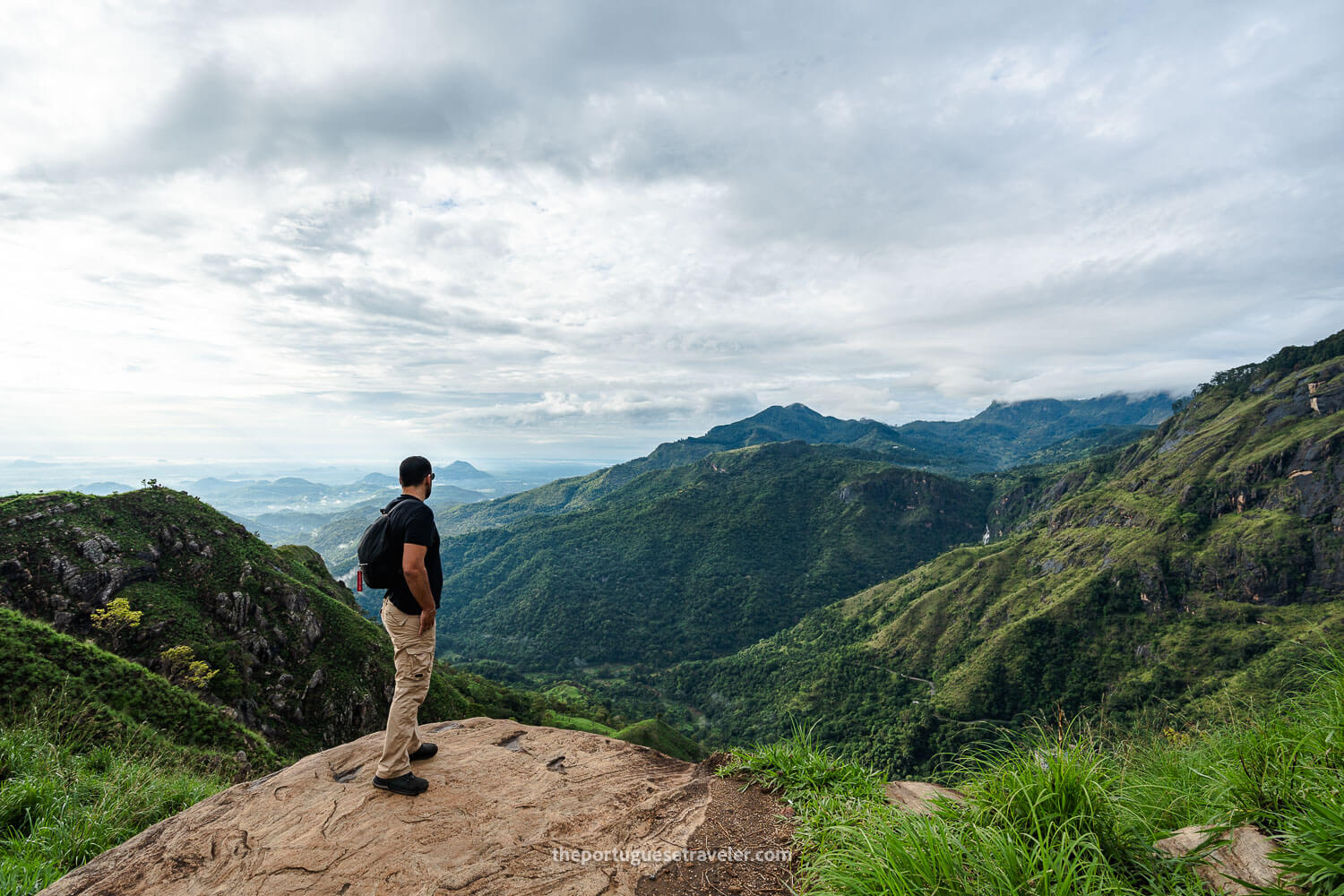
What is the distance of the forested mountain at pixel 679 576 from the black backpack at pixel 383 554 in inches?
5485

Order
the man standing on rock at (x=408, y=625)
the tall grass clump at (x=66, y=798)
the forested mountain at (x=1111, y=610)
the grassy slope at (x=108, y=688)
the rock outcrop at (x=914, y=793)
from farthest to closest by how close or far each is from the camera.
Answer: the forested mountain at (x=1111, y=610) < the grassy slope at (x=108, y=688) < the man standing on rock at (x=408, y=625) < the rock outcrop at (x=914, y=793) < the tall grass clump at (x=66, y=798)

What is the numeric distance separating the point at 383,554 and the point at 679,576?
172m

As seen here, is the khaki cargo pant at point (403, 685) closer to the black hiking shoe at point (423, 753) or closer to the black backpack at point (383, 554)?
the black backpack at point (383, 554)

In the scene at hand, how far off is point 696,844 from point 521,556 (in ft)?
661

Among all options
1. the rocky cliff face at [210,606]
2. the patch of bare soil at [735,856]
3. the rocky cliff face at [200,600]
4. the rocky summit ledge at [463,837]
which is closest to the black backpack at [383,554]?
the rocky summit ledge at [463,837]

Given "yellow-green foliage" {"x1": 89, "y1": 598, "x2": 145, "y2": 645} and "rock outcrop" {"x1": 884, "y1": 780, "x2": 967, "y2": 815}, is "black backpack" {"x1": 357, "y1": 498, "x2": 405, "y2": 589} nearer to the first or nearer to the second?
"rock outcrop" {"x1": 884, "y1": 780, "x2": 967, "y2": 815}

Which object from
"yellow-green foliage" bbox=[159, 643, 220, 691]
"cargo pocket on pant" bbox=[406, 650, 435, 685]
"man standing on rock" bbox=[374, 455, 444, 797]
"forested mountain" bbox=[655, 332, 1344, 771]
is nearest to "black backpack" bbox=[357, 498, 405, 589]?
"man standing on rock" bbox=[374, 455, 444, 797]

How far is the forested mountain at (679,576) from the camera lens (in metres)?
142

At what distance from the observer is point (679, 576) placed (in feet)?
563

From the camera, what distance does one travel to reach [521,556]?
192 meters

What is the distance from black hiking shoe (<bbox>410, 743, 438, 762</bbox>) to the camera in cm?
599

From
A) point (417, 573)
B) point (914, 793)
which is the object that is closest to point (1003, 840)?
point (914, 793)

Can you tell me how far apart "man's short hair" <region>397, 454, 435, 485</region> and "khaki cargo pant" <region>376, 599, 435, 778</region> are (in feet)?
4.41

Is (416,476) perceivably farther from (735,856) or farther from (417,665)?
(735,856)
